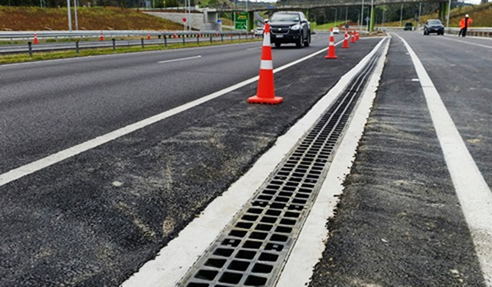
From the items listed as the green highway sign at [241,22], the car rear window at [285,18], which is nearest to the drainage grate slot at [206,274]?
the car rear window at [285,18]

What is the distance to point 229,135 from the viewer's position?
4586 mm

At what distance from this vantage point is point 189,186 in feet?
10.3

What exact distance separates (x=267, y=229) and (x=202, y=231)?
1.14ft

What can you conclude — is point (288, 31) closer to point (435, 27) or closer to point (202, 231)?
point (202, 231)

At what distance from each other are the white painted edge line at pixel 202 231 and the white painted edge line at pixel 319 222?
42 cm

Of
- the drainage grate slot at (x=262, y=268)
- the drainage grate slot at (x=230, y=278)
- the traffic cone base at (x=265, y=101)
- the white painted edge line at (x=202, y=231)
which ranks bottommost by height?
the drainage grate slot at (x=230, y=278)

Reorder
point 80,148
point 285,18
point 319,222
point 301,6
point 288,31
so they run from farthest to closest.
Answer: point 301,6 → point 285,18 → point 288,31 → point 80,148 → point 319,222

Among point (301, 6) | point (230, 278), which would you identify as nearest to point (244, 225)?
point (230, 278)

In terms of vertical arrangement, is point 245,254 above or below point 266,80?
below

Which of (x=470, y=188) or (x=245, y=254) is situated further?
(x=470, y=188)

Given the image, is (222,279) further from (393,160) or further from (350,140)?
(350,140)

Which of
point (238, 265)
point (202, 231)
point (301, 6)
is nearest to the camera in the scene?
point (238, 265)

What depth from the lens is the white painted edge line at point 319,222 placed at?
2004 mm

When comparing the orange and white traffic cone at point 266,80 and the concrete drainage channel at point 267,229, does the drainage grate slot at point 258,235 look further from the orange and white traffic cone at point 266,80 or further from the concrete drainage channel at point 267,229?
the orange and white traffic cone at point 266,80
